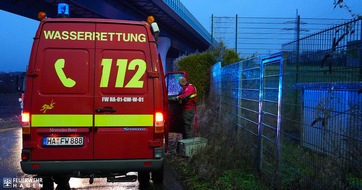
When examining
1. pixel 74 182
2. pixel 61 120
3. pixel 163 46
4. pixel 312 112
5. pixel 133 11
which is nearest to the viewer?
pixel 312 112

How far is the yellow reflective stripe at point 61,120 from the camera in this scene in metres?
5.42

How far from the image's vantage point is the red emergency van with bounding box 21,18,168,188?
5.43m

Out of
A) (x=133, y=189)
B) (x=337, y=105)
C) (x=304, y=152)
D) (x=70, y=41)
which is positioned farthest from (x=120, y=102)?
(x=337, y=105)

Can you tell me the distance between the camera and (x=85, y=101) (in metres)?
5.50

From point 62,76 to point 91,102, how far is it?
0.52 m

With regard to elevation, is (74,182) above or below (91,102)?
below

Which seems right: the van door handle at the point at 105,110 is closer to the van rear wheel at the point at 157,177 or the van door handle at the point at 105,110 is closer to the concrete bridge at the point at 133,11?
the van rear wheel at the point at 157,177

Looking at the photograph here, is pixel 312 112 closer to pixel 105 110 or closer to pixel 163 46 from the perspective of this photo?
pixel 105 110

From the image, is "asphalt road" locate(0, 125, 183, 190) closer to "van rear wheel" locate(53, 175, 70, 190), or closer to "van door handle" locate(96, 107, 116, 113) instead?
"van rear wheel" locate(53, 175, 70, 190)

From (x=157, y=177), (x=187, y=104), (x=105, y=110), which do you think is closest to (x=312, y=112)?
(x=105, y=110)

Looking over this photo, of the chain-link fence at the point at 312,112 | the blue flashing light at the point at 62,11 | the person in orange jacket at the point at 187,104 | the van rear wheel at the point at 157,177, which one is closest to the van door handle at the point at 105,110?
the van rear wheel at the point at 157,177

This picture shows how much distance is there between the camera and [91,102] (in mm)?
5508

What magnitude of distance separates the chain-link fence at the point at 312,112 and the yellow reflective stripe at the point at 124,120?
1796mm

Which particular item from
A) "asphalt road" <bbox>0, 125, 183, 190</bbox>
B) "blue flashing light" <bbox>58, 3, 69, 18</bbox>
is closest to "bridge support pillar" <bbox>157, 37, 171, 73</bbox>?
"asphalt road" <bbox>0, 125, 183, 190</bbox>
